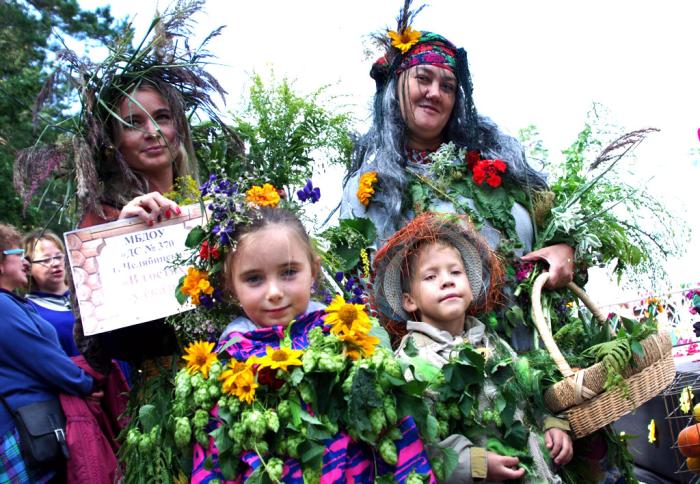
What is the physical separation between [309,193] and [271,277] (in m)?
0.44

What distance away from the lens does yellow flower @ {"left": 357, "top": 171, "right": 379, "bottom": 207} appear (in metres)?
3.37

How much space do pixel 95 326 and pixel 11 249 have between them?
1.81 metres

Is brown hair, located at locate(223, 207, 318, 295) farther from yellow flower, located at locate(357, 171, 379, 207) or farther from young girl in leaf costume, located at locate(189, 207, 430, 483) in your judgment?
yellow flower, located at locate(357, 171, 379, 207)

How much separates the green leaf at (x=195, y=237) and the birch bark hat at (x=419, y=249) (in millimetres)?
795

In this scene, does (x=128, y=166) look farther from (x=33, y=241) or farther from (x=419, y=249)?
(x=33, y=241)

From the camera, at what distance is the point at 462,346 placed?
272 cm

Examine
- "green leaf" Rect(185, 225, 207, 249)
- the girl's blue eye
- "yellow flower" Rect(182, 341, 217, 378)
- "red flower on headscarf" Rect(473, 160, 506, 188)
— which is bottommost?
"yellow flower" Rect(182, 341, 217, 378)

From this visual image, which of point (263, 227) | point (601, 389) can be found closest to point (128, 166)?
point (263, 227)

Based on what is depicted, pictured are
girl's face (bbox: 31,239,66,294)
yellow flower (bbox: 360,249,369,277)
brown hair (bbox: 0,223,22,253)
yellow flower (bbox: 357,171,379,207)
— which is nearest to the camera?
yellow flower (bbox: 360,249,369,277)

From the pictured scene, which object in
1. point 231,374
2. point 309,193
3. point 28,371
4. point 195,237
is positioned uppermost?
point 309,193

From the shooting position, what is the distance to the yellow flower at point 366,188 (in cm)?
337

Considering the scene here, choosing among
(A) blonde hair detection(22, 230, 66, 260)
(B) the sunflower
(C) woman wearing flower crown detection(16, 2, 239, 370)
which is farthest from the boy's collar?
(A) blonde hair detection(22, 230, 66, 260)

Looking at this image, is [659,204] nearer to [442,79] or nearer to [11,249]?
[442,79]

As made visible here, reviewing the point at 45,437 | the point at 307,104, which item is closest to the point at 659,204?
the point at 307,104
